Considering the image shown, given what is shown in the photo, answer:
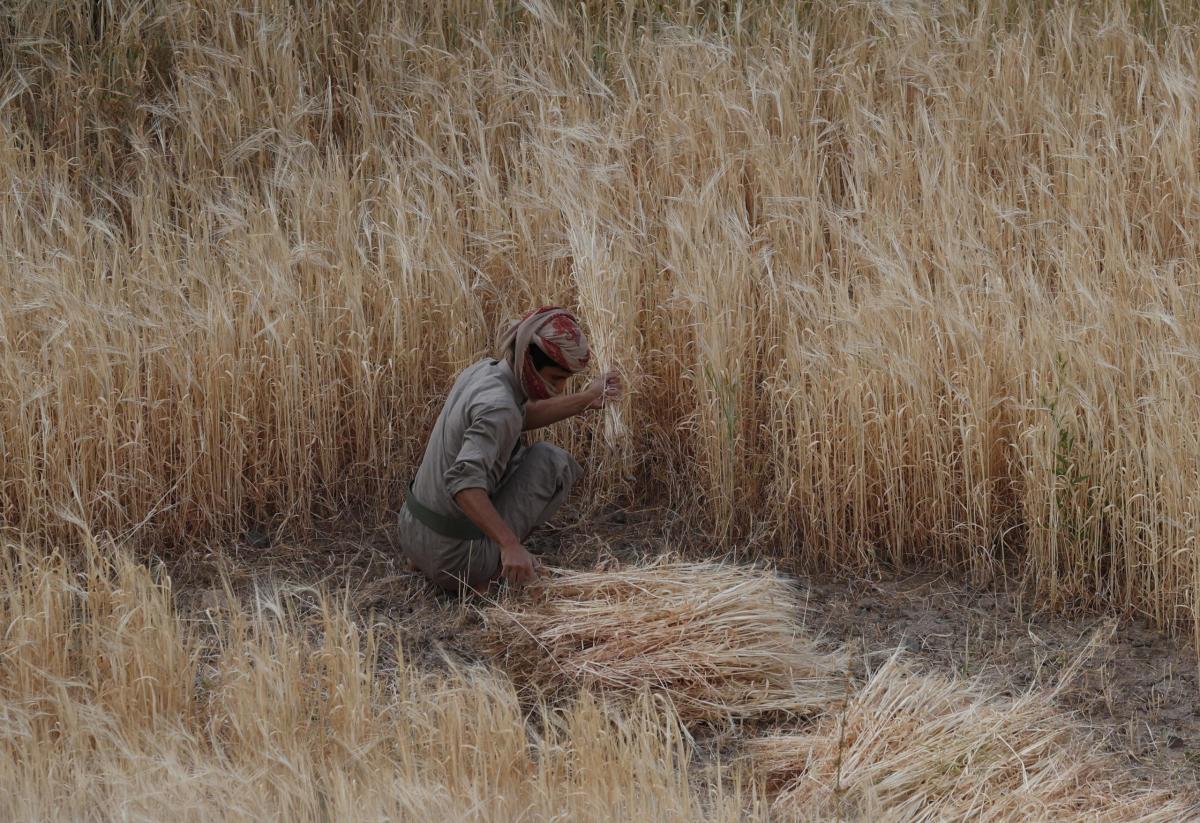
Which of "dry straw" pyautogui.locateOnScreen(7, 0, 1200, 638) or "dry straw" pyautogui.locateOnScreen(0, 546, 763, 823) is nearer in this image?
"dry straw" pyautogui.locateOnScreen(0, 546, 763, 823)

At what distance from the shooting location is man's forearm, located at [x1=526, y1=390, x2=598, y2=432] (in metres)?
4.37

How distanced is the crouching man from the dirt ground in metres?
0.20

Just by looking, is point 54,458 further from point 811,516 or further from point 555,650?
point 811,516

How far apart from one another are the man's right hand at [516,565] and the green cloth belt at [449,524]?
14 centimetres

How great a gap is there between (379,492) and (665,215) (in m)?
1.48

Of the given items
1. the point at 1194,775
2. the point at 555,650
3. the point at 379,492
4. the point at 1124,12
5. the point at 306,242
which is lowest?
the point at 1194,775

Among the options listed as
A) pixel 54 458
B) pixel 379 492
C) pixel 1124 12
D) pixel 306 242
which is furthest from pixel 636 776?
pixel 1124 12

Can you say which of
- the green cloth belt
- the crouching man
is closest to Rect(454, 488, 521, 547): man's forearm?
the crouching man

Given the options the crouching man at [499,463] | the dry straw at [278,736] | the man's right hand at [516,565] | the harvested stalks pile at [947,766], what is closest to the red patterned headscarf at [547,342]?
the crouching man at [499,463]

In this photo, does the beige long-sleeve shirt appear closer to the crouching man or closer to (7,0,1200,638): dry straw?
the crouching man

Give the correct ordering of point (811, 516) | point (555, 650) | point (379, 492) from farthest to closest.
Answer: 1. point (379, 492)
2. point (811, 516)
3. point (555, 650)

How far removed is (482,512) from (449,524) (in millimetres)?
211

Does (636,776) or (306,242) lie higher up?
(306,242)

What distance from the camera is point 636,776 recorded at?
11.1ft
